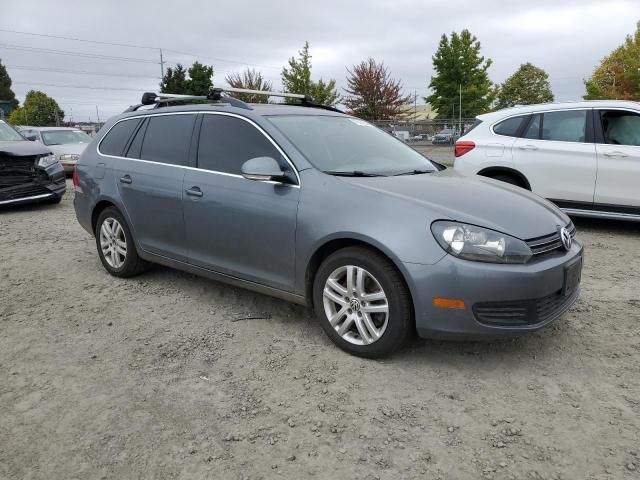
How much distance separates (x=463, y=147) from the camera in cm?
785

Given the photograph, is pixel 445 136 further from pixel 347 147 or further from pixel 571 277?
pixel 571 277

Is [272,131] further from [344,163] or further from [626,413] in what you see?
[626,413]

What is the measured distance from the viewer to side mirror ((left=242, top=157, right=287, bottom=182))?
365 centimetres

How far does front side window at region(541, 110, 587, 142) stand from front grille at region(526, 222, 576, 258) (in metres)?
4.24

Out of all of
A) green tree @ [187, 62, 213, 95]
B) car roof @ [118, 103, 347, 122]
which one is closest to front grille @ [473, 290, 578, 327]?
car roof @ [118, 103, 347, 122]

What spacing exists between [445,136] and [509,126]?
20.1m

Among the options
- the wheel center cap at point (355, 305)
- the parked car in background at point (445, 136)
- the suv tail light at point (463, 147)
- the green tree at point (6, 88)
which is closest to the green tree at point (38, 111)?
the green tree at point (6, 88)

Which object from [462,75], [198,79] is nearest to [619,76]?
[462,75]

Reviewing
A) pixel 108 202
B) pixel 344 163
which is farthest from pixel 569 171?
pixel 108 202

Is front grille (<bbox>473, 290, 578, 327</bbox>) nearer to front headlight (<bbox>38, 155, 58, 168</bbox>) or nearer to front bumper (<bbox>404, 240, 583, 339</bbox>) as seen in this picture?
front bumper (<bbox>404, 240, 583, 339</bbox>)

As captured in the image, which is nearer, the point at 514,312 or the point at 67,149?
the point at 514,312

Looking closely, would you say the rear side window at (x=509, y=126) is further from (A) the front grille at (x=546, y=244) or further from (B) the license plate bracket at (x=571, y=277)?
(A) the front grille at (x=546, y=244)

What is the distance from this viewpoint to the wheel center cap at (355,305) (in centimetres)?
338

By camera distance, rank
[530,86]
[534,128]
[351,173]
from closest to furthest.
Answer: [351,173]
[534,128]
[530,86]
